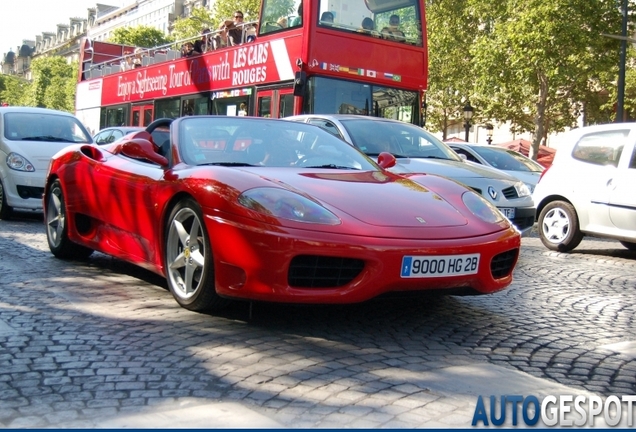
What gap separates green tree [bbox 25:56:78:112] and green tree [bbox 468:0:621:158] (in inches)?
2592

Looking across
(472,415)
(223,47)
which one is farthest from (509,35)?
(472,415)

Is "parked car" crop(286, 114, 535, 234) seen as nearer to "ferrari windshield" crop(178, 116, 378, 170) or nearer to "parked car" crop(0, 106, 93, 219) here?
"ferrari windshield" crop(178, 116, 378, 170)

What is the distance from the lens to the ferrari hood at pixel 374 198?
187 inches

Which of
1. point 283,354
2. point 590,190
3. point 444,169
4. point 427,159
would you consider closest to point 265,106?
point 427,159

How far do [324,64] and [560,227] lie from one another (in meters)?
4.67

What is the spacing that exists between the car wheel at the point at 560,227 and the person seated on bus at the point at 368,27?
15.5 feet

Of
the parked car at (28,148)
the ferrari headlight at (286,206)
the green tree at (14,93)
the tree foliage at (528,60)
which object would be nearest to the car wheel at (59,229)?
the ferrari headlight at (286,206)

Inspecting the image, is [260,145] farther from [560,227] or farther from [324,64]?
[324,64]

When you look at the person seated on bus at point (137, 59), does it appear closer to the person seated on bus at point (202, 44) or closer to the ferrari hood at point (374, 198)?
the person seated on bus at point (202, 44)

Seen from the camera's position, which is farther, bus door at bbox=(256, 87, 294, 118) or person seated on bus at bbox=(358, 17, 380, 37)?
person seated on bus at bbox=(358, 17, 380, 37)

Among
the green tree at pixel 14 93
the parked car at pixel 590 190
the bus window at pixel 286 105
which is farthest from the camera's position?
the green tree at pixel 14 93

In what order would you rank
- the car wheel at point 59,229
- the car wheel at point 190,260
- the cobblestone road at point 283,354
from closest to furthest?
the cobblestone road at point 283,354
the car wheel at point 190,260
the car wheel at point 59,229

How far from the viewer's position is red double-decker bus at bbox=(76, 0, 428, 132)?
12984 millimetres

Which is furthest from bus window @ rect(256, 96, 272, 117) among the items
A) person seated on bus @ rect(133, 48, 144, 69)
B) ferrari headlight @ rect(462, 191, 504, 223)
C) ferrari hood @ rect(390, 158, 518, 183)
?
ferrari headlight @ rect(462, 191, 504, 223)
